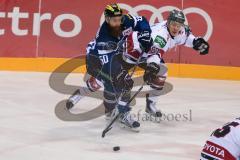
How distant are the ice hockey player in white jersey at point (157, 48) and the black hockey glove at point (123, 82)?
0.21 meters

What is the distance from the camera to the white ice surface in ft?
12.8

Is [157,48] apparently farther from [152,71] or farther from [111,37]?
[111,37]

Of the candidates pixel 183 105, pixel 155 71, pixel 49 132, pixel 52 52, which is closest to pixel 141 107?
pixel 183 105

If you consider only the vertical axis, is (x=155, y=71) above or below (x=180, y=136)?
above

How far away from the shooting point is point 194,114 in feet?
17.9

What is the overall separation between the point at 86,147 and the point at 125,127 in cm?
69

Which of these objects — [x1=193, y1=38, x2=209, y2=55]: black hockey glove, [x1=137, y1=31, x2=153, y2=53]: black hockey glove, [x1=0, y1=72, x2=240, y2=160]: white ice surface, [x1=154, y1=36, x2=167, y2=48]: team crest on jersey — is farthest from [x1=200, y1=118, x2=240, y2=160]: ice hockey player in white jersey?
[x1=193, y1=38, x2=209, y2=55]: black hockey glove

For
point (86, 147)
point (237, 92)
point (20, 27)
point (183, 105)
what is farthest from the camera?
point (20, 27)

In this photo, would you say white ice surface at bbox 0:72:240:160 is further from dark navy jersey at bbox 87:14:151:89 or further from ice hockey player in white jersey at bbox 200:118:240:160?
ice hockey player in white jersey at bbox 200:118:240:160

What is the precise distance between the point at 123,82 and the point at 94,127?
0.45m

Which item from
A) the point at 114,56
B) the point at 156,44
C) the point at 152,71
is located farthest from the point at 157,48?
the point at 114,56

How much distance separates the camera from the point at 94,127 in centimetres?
472

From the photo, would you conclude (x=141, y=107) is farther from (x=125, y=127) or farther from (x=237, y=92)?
(x=237, y=92)

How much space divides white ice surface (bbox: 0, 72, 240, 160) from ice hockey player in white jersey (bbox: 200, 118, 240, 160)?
1407 millimetres
